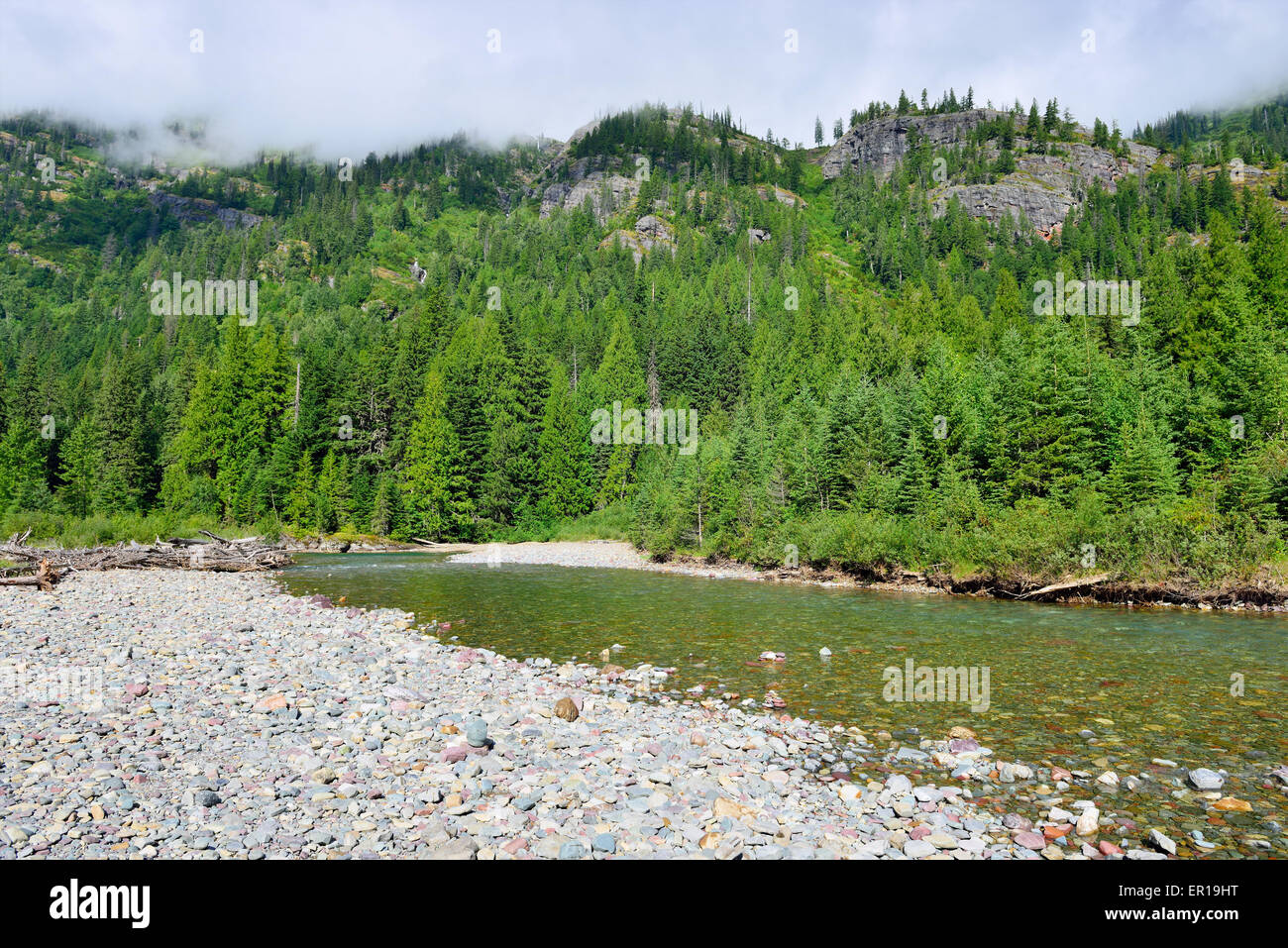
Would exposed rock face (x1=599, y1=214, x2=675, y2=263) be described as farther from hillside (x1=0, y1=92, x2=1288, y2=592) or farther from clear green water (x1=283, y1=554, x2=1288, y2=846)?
clear green water (x1=283, y1=554, x2=1288, y2=846)

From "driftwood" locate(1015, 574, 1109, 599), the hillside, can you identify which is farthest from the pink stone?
the hillside

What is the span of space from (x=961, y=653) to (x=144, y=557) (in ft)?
120

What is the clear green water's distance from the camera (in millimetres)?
9281

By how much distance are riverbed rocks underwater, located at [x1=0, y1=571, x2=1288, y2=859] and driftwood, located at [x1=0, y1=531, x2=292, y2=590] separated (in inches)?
638

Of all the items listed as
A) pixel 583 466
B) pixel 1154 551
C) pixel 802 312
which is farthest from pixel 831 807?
pixel 802 312

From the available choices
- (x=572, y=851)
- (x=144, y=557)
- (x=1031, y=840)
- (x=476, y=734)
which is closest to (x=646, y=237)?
(x=144, y=557)

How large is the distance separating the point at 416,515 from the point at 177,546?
24.3 m

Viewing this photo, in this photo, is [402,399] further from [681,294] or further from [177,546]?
[681,294]

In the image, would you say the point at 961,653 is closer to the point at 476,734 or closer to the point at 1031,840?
the point at 1031,840

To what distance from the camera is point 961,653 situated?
15320mm

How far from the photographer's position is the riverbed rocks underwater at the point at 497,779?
591cm

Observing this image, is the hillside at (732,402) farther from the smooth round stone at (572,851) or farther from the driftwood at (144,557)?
the smooth round stone at (572,851)

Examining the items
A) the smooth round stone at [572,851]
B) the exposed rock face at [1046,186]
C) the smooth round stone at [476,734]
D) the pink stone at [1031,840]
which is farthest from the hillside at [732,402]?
the smooth round stone at [572,851]

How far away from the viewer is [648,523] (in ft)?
147
